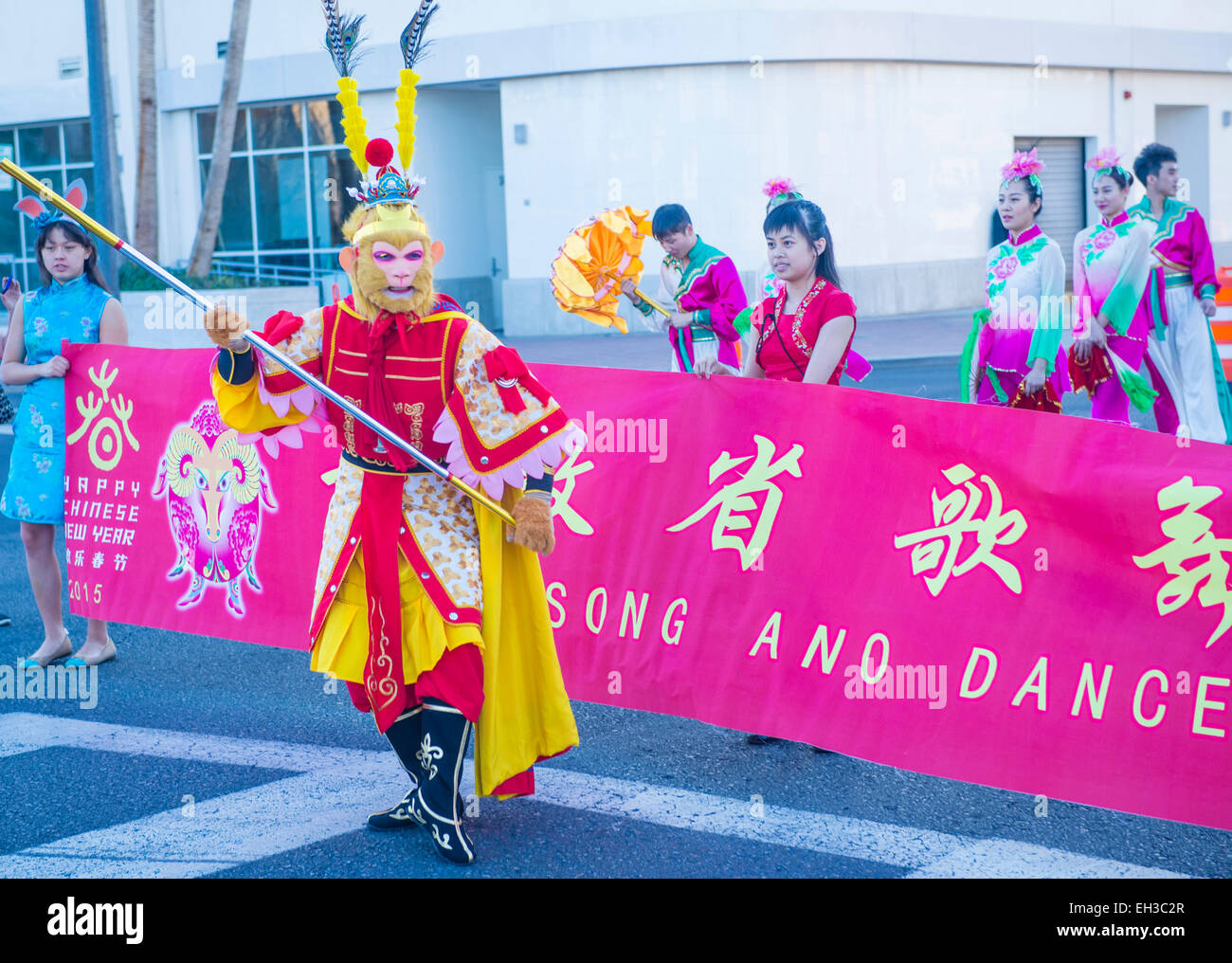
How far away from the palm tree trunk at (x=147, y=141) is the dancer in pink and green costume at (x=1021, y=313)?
12.6m

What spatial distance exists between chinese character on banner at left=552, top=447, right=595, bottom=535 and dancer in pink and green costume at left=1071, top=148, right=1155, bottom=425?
13.0 ft

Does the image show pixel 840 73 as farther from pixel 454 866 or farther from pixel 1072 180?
pixel 454 866

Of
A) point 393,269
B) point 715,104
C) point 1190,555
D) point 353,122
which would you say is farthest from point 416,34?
point 715,104

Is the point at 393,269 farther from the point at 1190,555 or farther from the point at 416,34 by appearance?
the point at 1190,555

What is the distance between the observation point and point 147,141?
16594mm

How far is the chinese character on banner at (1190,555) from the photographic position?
3.63 metres

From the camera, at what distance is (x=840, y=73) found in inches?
814

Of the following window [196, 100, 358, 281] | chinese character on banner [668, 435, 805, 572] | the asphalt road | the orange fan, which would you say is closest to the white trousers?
the orange fan

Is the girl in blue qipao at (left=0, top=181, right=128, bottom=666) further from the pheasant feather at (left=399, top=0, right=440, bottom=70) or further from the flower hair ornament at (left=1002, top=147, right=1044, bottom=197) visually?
the flower hair ornament at (left=1002, top=147, right=1044, bottom=197)

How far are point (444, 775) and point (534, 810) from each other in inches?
20.1

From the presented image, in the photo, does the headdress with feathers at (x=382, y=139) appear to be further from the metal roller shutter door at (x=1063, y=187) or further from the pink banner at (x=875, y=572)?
the metal roller shutter door at (x=1063, y=187)

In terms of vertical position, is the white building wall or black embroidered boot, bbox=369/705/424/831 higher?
the white building wall

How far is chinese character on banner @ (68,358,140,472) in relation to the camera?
591cm
